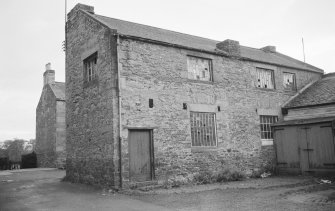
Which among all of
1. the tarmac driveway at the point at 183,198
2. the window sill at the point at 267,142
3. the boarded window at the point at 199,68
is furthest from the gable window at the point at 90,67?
the window sill at the point at 267,142

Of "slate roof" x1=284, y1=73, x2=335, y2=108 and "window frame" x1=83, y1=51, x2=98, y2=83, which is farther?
"slate roof" x1=284, y1=73, x2=335, y2=108

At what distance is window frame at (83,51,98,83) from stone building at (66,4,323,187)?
0.04 meters

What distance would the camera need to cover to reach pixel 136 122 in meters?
11.8

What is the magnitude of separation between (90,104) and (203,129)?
5041 millimetres

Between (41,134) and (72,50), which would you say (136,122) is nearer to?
(72,50)

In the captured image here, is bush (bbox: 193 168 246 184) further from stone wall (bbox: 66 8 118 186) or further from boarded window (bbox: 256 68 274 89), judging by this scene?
boarded window (bbox: 256 68 274 89)

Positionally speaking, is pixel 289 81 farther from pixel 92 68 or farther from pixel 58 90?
pixel 58 90

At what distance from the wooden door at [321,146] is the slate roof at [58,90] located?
18.6 meters


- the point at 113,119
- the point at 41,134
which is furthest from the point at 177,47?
the point at 41,134

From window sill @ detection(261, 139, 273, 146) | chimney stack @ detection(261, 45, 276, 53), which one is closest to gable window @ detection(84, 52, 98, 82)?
window sill @ detection(261, 139, 273, 146)

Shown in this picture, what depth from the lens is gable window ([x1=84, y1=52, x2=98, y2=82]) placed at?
13.4 m

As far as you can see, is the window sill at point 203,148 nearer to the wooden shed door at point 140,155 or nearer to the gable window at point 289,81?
the wooden shed door at point 140,155

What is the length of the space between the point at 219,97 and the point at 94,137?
5.94m

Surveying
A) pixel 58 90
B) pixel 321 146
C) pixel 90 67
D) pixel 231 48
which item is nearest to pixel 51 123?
pixel 58 90
